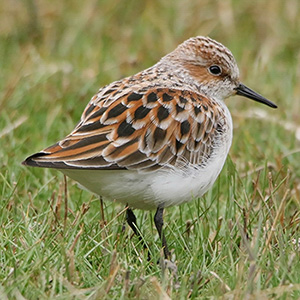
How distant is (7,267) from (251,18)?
23.4ft

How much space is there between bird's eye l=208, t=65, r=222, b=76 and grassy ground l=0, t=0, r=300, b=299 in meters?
0.78

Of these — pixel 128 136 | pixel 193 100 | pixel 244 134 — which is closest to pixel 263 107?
pixel 244 134

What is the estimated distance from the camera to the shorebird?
5039mm

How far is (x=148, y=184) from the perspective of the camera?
5.19m

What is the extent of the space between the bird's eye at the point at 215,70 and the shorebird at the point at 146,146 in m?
0.36

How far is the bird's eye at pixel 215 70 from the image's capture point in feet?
20.6

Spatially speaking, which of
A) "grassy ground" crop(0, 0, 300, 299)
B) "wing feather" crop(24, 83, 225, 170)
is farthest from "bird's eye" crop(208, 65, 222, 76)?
"grassy ground" crop(0, 0, 300, 299)

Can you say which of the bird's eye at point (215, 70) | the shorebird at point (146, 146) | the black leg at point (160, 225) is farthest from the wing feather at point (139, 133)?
the bird's eye at point (215, 70)

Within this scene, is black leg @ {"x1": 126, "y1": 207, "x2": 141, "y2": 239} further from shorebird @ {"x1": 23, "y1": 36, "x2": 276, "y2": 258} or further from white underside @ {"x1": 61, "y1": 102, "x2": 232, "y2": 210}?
white underside @ {"x1": 61, "y1": 102, "x2": 232, "y2": 210}

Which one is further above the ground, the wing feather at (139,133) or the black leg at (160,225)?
the wing feather at (139,133)

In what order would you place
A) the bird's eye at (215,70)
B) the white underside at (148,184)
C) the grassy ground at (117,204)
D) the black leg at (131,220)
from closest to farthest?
the grassy ground at (117,204), the white underside at (148,184), the black leg at (131,220), the bird's eye at (215,70)

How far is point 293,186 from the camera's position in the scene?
6934 mm

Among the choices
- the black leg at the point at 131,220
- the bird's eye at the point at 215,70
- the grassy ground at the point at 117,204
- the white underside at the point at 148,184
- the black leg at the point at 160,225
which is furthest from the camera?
the bird's eye at the point at 215,70

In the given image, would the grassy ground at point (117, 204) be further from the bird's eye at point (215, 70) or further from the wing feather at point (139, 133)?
the bird's eye at point (215, 70)
